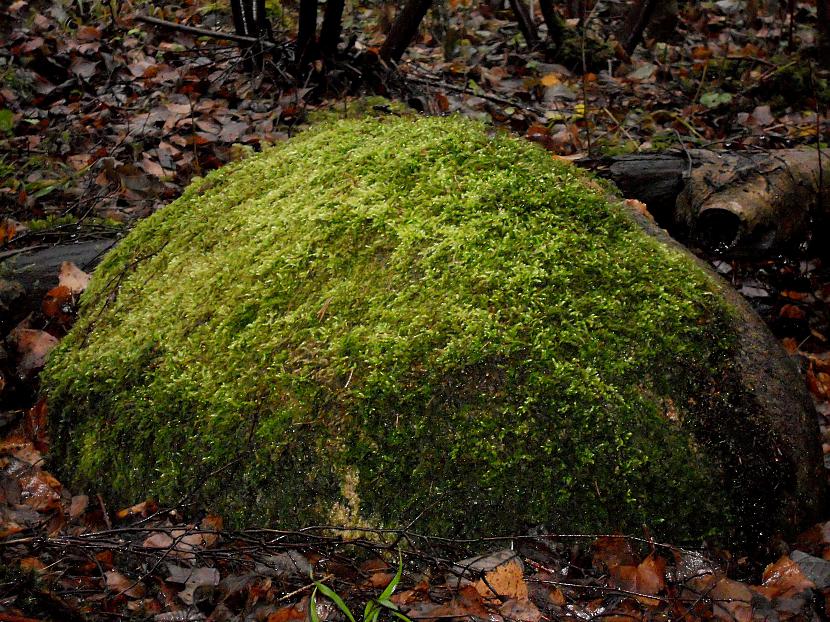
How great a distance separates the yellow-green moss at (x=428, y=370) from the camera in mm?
1966

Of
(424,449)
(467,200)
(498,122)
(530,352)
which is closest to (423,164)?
(467,200)

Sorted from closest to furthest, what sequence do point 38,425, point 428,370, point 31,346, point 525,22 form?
point 428,370, point 38,425, point 31,346, point 525,22

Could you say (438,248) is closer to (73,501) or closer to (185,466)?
(185,466)

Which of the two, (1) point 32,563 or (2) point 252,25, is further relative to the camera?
(2) point 252,25

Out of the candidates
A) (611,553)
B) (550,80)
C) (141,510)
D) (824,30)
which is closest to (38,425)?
(141,510)

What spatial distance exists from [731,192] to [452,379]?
2.50 metres

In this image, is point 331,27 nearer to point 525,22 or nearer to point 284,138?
point 284,138

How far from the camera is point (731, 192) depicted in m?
3.65

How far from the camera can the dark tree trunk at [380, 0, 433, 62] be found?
16.6ft

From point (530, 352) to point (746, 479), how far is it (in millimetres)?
807

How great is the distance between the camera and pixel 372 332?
2070mm

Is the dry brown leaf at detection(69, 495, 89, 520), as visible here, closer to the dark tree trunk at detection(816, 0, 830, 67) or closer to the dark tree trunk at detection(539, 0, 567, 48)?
the dark tree trunk at detection(816, 0, 830, 67)

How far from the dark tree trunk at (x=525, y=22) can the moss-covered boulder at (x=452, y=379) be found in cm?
463

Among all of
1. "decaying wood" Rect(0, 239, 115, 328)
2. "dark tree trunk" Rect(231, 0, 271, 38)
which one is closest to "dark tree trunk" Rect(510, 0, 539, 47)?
"dark tree trunk" Rect(231, 0, 271, 38)
